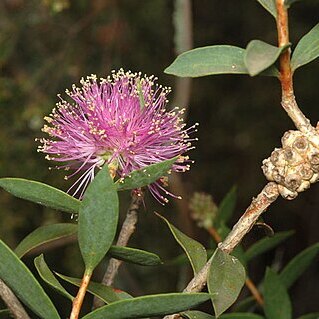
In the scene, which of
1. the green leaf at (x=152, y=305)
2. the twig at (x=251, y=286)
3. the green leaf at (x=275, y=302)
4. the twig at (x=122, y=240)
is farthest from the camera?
the twig at (x=251, y=286)

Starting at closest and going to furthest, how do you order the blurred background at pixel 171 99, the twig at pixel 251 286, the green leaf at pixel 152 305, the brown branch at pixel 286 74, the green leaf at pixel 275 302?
1. the green leaf at pixel 152 305
2. the brown branch at pixel 286 74
3. the green leaf at pixel 275 302
4. the twig at pixel 251 286
5. the blurred background at pixel 171 99

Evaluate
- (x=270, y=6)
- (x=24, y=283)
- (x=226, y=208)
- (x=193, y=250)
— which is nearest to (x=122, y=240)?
(x=193, y=250)

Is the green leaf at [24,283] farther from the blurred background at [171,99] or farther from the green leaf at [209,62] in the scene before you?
the blurred background at [171,99]

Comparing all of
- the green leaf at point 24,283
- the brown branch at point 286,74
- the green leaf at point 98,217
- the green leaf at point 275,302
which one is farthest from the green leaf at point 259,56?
the green leaf at point 275,302

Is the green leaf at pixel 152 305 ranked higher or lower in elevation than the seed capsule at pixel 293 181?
lower

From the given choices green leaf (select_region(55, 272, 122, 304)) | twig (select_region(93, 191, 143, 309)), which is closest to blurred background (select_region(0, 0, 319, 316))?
twig (select_region(93, 191, 143, 309))

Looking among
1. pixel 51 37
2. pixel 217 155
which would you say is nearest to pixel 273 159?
pixel 51 37

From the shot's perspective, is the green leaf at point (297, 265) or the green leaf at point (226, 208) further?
the green leaf at point (226, 208)
